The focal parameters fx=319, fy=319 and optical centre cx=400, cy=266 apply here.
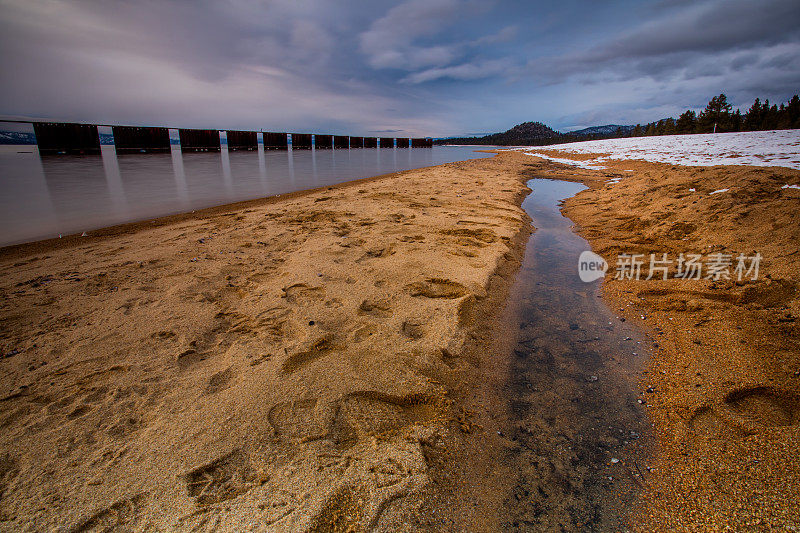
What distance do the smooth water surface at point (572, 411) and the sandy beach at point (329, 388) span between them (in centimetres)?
12

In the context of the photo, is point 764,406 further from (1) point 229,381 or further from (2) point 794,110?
(2) point 794,110

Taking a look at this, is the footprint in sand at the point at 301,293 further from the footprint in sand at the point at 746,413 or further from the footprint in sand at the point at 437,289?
the footprint in sand at the point at 746,413

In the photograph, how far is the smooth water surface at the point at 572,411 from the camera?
1482 millimetres

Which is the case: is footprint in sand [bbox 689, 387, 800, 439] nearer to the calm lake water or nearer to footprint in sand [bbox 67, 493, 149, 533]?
footprint in sand [bbox 67, 493, 149, 533]

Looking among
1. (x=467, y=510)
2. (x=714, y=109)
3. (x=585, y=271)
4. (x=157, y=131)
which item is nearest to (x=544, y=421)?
(x=467, y=510)

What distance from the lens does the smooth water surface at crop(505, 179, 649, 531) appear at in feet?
4.86

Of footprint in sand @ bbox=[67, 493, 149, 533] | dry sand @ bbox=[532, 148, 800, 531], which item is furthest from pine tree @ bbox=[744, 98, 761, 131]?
footprint in sand @ bbox=[67, 493, 149, 533]

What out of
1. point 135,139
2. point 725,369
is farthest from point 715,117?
point 135,139

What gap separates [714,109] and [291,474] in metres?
55.9

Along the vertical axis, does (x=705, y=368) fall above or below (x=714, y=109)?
below

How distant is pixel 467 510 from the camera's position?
1.43 meters

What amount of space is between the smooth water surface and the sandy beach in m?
0.12

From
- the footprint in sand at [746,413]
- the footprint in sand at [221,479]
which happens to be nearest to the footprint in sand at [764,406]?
the footprint in sand at [746,413]

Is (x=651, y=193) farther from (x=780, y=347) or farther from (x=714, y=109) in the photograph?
(x=714, y=109)
